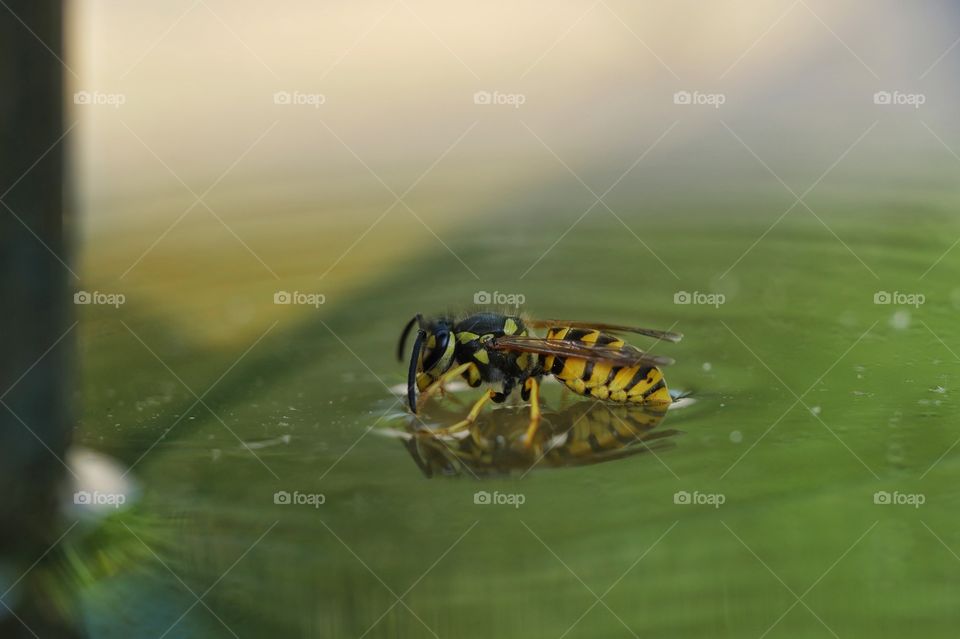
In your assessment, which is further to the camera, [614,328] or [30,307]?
[614,328]

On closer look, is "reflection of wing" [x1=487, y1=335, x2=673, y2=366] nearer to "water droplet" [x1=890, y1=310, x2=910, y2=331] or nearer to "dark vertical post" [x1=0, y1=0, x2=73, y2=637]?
"water droplet" [x1=890, y1=310, x2=910, y2=331]

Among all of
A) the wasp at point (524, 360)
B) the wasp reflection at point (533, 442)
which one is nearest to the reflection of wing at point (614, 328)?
the wasp at point (524, 360)

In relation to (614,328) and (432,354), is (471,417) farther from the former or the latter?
(614,328)


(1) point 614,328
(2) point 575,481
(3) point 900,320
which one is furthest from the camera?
(3) point 900,320

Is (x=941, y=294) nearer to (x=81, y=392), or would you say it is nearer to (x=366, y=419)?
(x=366, y=419)

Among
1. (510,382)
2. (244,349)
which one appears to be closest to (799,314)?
(510,382)

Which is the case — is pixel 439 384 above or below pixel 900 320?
below

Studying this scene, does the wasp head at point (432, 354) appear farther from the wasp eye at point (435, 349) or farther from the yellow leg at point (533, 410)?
the yellow leg at point (533, 410)

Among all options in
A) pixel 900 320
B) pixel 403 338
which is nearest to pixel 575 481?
pixel 403 338
